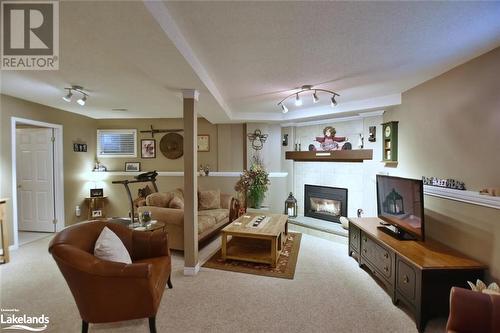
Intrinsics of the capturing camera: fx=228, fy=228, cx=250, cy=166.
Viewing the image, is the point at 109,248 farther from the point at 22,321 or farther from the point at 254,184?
the point at 254,184

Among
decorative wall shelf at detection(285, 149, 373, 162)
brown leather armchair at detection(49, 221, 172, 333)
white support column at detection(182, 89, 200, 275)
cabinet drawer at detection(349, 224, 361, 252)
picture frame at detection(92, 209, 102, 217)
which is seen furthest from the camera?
picture frame at detection(92, 209, 102, 217)

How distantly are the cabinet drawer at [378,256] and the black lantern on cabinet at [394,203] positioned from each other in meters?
0.45

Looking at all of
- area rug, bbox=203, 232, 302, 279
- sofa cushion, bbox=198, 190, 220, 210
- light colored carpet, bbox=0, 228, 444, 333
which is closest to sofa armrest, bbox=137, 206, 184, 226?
light colored carpet, bbox=0, 228, 444, 333

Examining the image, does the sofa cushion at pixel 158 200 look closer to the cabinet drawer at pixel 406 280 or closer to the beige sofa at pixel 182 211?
the beige sofa at pixel 182 211

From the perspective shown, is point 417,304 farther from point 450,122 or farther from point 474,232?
point 450,122

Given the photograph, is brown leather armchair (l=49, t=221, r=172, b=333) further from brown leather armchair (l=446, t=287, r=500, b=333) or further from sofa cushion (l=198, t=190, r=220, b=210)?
sofa cushion (l=198, t=190, r=220, b=210)

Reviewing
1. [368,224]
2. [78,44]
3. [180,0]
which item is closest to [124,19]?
[180,0]

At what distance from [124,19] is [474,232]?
3400 millimetres

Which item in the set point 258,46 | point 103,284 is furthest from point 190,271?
point 258,46

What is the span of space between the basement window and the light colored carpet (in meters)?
2.92

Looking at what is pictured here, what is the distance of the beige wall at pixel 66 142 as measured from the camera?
354cm

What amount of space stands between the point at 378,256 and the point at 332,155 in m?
2.17

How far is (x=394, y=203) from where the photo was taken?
281cm

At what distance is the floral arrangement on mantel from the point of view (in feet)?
16.4
